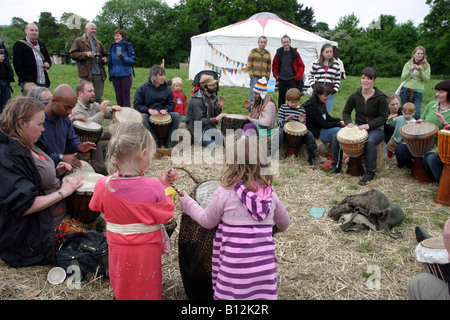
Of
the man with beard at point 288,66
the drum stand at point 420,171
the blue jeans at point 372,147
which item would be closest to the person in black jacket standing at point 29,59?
the man with beard at point 288,66

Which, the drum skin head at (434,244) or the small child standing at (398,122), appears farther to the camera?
the small child standing at (398,122)

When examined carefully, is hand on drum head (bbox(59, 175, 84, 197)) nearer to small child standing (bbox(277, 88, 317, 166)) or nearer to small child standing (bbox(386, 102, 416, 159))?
small child standing (bbox(277, 88, 317, 166))

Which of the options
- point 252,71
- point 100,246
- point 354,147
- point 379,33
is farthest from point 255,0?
point 100,246

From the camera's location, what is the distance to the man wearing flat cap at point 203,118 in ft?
22.9

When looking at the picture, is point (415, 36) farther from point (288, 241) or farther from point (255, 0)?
point (288, 241)

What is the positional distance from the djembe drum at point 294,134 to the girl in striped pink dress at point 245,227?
437 cm

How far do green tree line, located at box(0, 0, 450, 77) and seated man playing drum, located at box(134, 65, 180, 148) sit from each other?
2109 centimetres

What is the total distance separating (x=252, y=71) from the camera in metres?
9.66

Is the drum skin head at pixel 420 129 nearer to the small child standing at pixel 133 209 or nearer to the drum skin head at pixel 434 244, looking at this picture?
the drum skin head at pixel 434 244

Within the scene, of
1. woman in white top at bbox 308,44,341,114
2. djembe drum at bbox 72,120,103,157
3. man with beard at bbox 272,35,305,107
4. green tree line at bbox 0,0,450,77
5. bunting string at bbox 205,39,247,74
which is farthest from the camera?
green tree line at bbox 0,0,450,77

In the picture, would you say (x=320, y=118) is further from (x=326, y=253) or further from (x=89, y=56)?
(x=89, y=56)

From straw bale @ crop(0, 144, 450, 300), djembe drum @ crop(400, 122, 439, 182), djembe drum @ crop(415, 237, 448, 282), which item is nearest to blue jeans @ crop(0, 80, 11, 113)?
straw bale @ crop(0, 144, 450, 300)

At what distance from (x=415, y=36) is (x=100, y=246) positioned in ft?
163

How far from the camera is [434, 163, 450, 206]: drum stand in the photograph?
472cm
